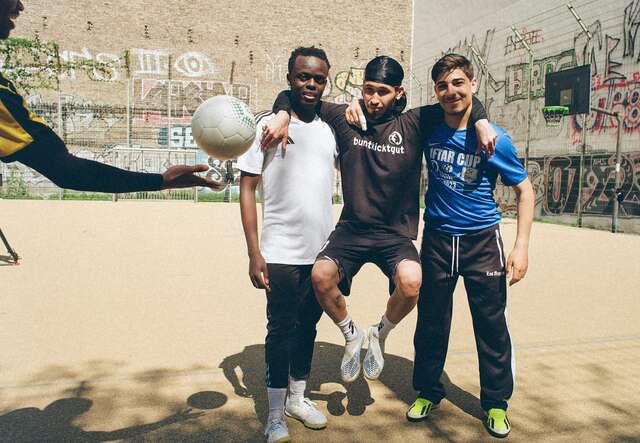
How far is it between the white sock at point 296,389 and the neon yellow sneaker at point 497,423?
44.1 inches

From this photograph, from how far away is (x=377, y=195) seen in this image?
335 centimetres

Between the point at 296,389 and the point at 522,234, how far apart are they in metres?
1.68

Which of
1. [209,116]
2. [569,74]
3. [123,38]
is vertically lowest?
[209,116]

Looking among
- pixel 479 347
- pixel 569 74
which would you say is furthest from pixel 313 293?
pixel 569 74

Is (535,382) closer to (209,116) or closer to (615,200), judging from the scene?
(209,116)

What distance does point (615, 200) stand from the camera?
53.4 feet

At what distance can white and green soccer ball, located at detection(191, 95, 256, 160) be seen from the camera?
294 cm

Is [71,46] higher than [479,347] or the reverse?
higher

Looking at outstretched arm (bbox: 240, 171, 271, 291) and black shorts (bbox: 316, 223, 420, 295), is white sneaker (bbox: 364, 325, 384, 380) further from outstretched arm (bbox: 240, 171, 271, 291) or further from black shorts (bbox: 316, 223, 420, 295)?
outstretched arm (bbox: 240, 171, 271, 291)

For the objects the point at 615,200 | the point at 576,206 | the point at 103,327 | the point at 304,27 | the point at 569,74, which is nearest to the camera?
the point at 103,327

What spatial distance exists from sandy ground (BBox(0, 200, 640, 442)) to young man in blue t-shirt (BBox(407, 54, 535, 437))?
0.27 m

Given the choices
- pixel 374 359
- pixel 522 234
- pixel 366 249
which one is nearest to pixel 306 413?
pixel 374 359

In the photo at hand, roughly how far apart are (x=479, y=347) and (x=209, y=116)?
84.0 inches

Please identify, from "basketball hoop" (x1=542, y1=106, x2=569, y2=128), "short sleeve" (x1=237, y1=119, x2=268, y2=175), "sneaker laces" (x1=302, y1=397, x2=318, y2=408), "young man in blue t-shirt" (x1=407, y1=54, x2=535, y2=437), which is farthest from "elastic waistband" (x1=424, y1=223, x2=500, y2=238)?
"basketball hoop" (x1=542, y1=106, x2=569, y2=128)
